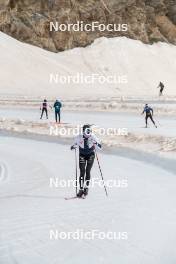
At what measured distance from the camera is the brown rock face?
77625 millimetres

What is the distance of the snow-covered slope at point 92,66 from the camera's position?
6631 centimetres

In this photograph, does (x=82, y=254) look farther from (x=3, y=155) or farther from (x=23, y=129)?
(x=23, y=129)

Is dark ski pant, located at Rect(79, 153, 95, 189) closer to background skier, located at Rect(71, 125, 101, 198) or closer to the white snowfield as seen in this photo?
background skier, located at Rect(71, 125, 101, 198)

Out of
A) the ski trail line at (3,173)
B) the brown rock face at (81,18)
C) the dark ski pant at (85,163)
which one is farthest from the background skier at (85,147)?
the brown rock face at (81,18)

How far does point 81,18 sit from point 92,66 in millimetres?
9724

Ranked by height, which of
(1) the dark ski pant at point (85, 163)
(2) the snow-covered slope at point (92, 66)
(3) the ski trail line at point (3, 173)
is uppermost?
(2) the snow-covered slope at point (92, 66)

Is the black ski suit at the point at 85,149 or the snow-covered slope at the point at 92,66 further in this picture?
the snow-covered slope at the point at 92,66

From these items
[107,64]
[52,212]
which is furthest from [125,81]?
[52,212]

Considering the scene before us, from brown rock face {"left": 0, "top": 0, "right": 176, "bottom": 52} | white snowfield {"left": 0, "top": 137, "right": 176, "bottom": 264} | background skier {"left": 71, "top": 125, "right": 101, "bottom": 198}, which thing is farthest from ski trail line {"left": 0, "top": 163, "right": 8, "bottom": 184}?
brown rock face {"left": 0, "top": 0, "right": 176, "bottom": 52}

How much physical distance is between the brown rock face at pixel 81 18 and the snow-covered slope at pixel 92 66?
72.8 inches

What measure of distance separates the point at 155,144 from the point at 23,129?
35.9 feet

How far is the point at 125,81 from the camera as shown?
223 feet

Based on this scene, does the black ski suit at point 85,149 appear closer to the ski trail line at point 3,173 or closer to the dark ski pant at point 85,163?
the dark ski pant at point 85,163

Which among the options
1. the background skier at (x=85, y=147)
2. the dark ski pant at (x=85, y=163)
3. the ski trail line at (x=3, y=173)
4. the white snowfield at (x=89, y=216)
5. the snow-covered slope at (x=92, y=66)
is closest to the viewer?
the white snowfield at (x=89, y=216)
